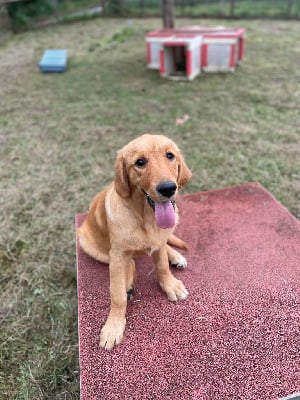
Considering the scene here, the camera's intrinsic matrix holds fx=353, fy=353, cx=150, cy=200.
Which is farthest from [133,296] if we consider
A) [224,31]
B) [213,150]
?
[224,31]

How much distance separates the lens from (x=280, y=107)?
6566 mm

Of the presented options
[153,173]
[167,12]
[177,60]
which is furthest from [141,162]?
[167,12]

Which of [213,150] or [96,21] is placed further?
[96,21]

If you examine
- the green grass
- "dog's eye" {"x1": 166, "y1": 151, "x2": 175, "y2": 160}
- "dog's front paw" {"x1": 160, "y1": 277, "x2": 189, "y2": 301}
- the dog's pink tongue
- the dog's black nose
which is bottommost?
the green grass

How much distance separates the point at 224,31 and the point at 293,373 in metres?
8.19

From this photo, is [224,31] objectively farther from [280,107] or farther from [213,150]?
[213,150]

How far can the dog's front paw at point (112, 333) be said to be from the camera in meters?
2.40

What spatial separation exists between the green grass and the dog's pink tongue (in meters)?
1.33

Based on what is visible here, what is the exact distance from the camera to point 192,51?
7.71 m

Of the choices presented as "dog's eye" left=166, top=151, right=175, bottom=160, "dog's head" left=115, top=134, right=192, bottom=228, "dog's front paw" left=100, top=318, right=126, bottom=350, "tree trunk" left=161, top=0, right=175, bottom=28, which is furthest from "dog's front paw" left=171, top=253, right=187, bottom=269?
"tree trunk" left=161, top=0, right=175, bottom=28

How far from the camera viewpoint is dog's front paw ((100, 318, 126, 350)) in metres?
2.40

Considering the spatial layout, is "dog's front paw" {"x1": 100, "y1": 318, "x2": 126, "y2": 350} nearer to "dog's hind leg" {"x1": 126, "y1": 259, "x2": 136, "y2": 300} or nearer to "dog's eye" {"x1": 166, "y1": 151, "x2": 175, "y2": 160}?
"dog's hind leg" {"x1": 126, "y1": 259, "x2": 136, "y2": 300}

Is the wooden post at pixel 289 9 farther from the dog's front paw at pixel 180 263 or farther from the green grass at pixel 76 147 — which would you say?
the dog's front paw at pixel 180 263

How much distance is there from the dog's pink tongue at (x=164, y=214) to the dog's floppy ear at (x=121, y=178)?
0.24 meters
